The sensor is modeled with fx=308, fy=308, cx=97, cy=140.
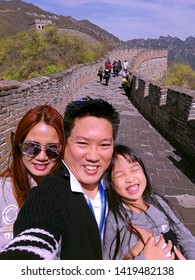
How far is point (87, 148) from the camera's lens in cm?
159

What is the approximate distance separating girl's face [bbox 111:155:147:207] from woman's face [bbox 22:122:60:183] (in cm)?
42

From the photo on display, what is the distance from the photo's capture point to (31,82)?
6211 mm

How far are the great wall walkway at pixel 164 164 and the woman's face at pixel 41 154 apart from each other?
7.41ft

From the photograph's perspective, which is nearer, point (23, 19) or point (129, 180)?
point (129, 180)

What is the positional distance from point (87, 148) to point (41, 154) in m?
0.52

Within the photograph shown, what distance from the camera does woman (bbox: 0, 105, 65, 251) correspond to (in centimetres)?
197

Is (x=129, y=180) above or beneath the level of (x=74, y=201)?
beneath

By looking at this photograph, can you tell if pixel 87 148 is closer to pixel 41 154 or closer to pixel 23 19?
pixel 41 154

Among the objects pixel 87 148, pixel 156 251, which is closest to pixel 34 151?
pixel 87 148

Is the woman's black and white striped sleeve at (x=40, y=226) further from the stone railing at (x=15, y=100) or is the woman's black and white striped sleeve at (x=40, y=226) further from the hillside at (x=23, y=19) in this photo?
the hillside at (x=23, y=19)

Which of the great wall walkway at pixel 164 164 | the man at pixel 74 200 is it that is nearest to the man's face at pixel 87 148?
the man at pixel 74 200

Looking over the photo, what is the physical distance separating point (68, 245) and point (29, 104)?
4.79m

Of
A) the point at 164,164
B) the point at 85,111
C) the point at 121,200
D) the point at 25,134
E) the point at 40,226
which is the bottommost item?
the point at 164,164
